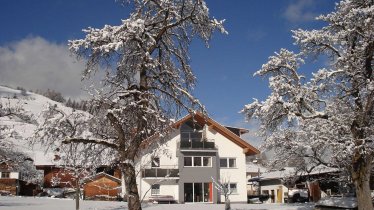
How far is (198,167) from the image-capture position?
4728cm

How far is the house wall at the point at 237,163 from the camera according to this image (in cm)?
4869

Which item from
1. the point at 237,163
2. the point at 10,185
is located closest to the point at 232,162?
the point at 237,163

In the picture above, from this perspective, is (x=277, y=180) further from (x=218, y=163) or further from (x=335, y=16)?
(x=335, y=16)

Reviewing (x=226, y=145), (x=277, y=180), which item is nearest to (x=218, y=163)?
(x=226, y=145)

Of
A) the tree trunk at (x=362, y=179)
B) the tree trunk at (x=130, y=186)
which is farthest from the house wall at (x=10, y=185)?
the tree trunk at (x=130, y=186)

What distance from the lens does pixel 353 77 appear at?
65.6 feet

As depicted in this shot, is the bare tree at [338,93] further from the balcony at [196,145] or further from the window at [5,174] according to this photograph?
the window at [5,174]

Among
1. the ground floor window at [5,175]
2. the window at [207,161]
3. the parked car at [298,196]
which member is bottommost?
the parked car at [298,196]

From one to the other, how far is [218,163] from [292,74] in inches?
1082

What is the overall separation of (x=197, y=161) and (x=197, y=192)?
11.0 feet

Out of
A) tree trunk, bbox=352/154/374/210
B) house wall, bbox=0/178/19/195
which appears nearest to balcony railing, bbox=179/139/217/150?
tree trunk, bbox=352/154/374/210

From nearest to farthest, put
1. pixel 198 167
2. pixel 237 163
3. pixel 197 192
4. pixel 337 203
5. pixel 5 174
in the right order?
pixel 337 203, pixel 197 192, pixel 198 167, pixel 237 163, pixel 5 174

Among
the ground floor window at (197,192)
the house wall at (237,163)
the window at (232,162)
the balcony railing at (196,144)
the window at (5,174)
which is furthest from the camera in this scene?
the window at (5,174)

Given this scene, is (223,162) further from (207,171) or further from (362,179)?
(362,179)
